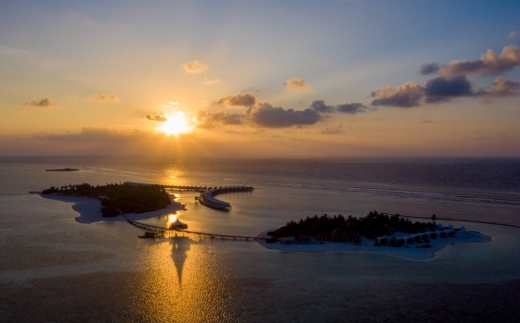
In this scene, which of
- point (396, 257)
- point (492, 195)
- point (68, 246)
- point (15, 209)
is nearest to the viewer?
point (396, 257)

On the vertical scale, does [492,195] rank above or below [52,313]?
above

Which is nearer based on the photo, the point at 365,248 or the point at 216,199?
the point at 365,248

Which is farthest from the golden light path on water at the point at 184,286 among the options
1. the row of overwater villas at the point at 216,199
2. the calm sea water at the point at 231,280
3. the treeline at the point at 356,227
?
the row of overwater villas at the point at 216,199

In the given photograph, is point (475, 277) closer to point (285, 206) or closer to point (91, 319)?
point (91, 319)

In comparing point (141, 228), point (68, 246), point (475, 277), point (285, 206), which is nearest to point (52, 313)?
point (68, 246)

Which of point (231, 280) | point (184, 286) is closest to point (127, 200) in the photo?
point (184, 286)

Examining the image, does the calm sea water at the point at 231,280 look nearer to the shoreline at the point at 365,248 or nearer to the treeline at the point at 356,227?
the shoreline at the point at 365,248

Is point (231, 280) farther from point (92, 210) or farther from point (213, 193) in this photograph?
point (213, 193)
